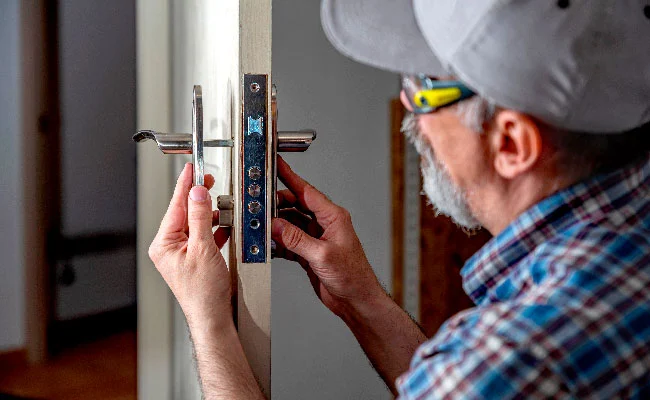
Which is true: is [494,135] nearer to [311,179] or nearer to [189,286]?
[189,286]

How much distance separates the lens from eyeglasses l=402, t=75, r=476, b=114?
73cm

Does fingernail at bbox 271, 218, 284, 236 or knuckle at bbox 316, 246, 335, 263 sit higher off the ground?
fingernail at bbox 271, 218, 284, 236

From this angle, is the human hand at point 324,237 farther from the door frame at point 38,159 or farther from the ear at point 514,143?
the door frame at point 38,159

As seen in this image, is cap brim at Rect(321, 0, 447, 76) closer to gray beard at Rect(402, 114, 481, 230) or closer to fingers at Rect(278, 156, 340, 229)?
gray beard at Rect(402, 114, 481, 230)

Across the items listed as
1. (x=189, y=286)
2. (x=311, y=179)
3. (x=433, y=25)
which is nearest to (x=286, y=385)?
(x=311, y=179)

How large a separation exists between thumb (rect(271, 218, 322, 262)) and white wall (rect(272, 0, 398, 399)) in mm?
1524

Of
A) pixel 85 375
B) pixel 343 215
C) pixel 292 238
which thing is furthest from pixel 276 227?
Result: pixel 85 375

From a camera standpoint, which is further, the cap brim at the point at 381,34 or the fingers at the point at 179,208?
the fingers at the point at 179,208

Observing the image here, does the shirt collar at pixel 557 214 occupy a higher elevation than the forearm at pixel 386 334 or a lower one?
higher

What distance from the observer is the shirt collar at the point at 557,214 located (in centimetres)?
69

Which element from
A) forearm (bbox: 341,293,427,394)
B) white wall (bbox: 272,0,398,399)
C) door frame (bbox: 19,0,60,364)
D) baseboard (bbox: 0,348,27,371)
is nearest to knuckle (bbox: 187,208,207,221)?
forearm (bbox: 341,293,427,394)

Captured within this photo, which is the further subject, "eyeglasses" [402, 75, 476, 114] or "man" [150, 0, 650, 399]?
"eyeglasses" [402, 75, 476, 114]

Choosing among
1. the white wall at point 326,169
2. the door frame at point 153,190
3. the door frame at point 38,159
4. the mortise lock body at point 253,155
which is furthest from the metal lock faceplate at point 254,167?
the white wall at point 326,169

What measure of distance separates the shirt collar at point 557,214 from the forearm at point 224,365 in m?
0.27
